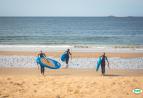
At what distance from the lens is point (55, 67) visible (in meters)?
19.8

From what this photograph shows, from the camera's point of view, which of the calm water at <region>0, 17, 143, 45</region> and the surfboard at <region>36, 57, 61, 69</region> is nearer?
the surfboard at <region>36, 57, 61, 69</region>

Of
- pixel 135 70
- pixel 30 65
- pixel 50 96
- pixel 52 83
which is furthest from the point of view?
pixel 30 65

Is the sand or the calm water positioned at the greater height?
the calm water

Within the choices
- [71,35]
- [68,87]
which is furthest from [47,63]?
[71,35]

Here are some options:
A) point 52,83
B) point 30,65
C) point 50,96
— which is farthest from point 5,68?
point 50,96

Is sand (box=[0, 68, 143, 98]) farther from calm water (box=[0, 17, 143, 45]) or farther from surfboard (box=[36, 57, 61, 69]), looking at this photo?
calm water (box=[0, 17, 143, 45])

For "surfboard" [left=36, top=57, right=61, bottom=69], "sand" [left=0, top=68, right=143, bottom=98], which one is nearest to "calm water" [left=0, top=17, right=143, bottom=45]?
"surfboard" [left=36, top=57, right=61, bottom=69]

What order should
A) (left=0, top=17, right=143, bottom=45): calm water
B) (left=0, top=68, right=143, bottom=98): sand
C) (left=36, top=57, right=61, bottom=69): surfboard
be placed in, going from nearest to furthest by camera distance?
(left=0, top=68, right=143, bottom=98): sand < (left=36, top=57, right=61, bottom=69): surfboard < (left=0, top=17, right=143, bottom=45): calm water

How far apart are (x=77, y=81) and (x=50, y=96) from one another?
2.43 meters

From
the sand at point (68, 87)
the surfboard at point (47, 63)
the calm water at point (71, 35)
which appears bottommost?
the sand at point (68, 87)

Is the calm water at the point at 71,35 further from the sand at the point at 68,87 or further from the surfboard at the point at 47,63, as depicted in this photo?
the sand at the point at 68,87

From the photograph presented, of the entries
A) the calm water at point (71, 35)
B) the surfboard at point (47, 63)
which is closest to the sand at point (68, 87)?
the surfboard at point (47, 63)

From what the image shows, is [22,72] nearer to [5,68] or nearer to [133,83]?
[5,68]

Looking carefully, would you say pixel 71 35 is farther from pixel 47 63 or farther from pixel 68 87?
pixel 68 87
